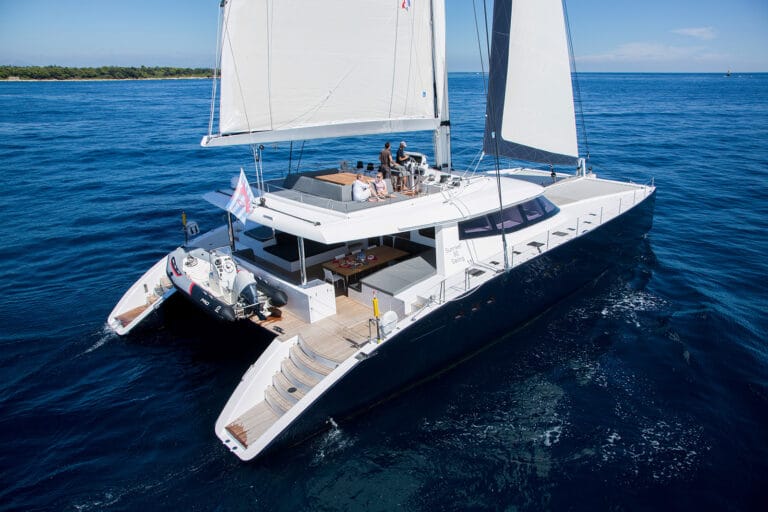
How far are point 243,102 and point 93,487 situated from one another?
8.36 meters

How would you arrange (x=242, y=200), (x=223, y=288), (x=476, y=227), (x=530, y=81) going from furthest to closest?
(x=530, y=81) < (x=476, y=227) < (x=223, y=288) < (x=242, y=200)

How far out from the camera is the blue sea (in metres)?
8.71

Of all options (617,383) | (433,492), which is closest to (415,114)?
(617,383)

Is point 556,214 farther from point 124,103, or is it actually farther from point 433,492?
point 124,103

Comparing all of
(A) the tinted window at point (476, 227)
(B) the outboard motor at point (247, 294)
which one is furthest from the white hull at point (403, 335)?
(B) the outboard motor at point (247, 294)

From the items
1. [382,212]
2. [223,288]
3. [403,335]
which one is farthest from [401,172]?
[223,288]

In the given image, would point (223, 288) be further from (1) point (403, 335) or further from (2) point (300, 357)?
(1) point (403, 335)

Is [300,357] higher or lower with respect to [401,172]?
lower

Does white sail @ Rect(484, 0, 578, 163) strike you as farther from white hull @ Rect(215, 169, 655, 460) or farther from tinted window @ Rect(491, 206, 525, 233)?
white hull @ Rect(215, 169, 655, 460)

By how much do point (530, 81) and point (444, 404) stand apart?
33.1 ft

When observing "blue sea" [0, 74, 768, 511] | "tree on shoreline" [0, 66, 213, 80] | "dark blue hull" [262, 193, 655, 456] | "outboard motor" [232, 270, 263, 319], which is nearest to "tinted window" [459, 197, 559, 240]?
"dark blue hull" [262, 193, 655, 456]

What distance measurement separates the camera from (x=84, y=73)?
131m

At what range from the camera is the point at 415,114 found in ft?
44.0

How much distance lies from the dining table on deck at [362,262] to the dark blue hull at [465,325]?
245 centimetres
